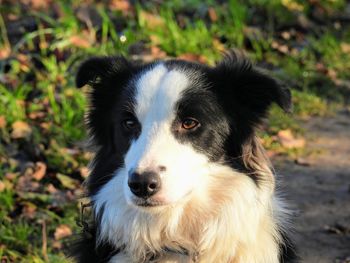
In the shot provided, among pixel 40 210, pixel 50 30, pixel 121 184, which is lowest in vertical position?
pixel 40 210

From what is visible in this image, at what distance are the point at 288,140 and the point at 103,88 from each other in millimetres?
2951

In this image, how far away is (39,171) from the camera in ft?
17.5

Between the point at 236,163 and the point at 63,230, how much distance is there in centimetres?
173

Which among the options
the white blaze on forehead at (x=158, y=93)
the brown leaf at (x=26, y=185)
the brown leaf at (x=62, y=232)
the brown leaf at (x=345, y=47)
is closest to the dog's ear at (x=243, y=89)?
the white blaze on forehead at (x=158, y=93)

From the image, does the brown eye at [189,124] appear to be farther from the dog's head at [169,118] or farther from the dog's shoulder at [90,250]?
the dog's shoulder at [90,250]

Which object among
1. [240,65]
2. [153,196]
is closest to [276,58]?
[240,65]

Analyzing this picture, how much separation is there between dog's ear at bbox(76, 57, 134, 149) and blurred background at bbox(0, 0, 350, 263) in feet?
3.55

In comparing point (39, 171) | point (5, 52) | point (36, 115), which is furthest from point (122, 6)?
point (39, 171)

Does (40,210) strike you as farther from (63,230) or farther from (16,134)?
(16,134)

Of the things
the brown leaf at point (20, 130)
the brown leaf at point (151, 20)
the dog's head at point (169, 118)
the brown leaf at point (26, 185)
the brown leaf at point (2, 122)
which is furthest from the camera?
the brown leaf at point (151, 20)

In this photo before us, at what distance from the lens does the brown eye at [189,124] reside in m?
3.30

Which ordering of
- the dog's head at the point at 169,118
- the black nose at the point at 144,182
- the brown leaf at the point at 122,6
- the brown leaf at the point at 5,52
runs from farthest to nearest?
the brown leaf at the point at 122,6
the brown leaf at the point at 5,52
the dog's head at the point at 169,118
the black nose at the point at 144,182

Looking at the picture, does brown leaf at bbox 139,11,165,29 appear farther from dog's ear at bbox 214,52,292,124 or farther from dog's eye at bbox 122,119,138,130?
dog's eye at bbox 122,119,138,130

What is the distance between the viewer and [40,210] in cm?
494
